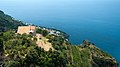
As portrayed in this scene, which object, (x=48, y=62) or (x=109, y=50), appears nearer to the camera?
(x=48, y=62)

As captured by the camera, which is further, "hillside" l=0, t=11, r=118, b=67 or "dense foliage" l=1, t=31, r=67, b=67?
"hillside" l=0, t=11, r=118, b=67

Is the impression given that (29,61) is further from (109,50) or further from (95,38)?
(95,38)

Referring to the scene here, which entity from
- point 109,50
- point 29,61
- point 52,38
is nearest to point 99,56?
point 52,38

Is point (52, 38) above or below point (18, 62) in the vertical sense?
above

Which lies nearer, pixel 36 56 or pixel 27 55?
pixel 27 55

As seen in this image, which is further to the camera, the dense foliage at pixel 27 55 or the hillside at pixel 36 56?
the hillside at pixel 36 56

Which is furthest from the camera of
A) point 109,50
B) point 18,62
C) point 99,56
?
point 109,50

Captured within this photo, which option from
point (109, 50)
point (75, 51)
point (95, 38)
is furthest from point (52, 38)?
point (95, 38)

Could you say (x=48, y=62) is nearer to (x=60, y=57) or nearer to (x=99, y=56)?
(x=60, y=57)

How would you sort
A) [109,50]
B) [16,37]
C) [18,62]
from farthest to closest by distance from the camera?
[109,50] → [16,37] → [18,62]
